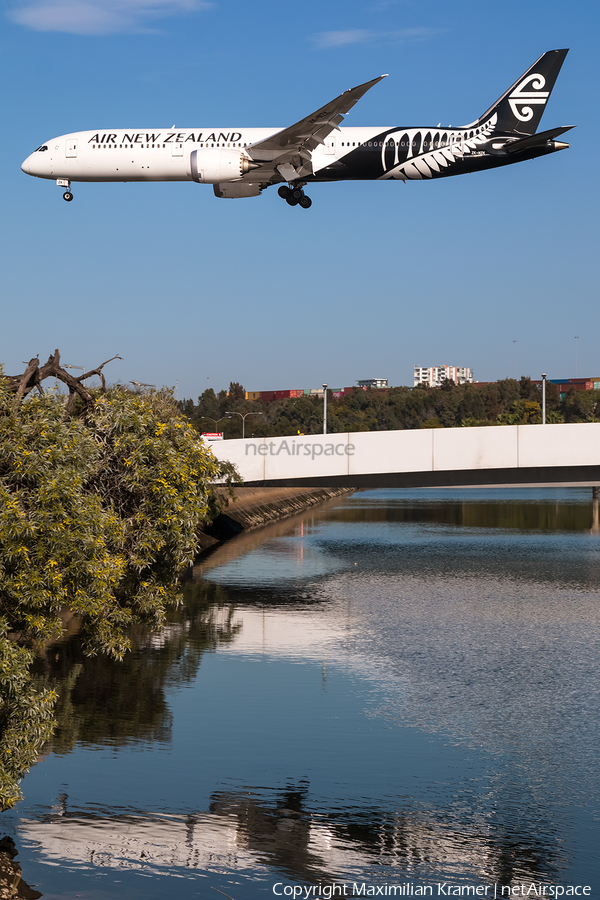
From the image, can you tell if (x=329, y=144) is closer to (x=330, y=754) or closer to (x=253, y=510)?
(x=330, y=754)

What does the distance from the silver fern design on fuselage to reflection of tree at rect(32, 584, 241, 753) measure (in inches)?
1128

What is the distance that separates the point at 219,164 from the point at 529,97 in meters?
27.9

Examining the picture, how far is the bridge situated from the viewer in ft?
219

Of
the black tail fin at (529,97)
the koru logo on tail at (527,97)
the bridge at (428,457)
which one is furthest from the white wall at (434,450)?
the koru logo on tail at (527,97)

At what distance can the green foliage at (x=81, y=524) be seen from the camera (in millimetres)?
22109

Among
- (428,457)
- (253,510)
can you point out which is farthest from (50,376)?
(253,510)

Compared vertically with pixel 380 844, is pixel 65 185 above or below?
above

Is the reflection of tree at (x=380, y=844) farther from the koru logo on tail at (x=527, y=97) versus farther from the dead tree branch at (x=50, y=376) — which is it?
the koru logo on tail at (x=527, y=97)

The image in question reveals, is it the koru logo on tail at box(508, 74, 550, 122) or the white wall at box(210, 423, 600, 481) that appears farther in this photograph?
the koru logo on tail at box(508, 74, 550, 122)

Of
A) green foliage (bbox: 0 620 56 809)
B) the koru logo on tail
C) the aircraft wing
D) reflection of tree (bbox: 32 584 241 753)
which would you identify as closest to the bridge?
reflection of tree (bbox: 32 584 241 753)

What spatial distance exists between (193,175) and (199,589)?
27.7 m

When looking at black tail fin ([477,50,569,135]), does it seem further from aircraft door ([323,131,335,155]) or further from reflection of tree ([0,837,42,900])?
reflection of tree ([0,837,42,900])

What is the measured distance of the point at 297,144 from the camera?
5478cm

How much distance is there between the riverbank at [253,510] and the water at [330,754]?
117 feet
